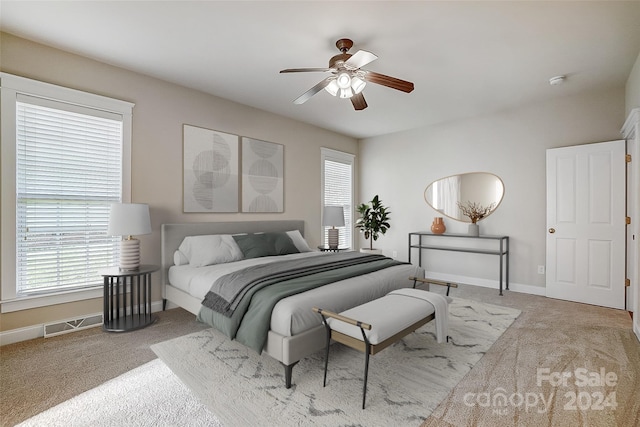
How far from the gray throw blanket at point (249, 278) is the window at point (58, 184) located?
61.6 inches

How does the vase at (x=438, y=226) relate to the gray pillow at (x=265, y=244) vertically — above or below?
above

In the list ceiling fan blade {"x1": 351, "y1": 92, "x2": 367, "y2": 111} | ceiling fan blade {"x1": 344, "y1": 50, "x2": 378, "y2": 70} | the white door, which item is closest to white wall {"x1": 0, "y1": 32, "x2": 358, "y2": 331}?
ceiling fan blade {"x1": 351, "y1": 92, "x2": 367, "y2": 111}

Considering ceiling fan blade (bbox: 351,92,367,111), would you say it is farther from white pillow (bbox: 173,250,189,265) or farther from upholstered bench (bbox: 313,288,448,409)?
white pillow (bbox: 173,250,189,265)

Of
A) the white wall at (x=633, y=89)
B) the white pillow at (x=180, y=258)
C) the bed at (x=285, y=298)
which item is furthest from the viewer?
the white pillow at (x=180, y=258)

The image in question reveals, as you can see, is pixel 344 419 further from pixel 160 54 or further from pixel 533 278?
pixel 533 278

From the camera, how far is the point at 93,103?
3.23 metres

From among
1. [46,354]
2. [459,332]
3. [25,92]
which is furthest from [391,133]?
[46,354]

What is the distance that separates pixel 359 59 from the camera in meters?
2.59

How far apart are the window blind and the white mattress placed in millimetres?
2564

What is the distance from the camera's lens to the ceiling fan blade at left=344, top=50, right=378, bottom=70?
8.17 ft

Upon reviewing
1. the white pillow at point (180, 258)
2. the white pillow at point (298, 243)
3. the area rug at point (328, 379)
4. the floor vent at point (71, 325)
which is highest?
the white pillow at point (298, 243)

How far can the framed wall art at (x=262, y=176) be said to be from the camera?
462 centimetres

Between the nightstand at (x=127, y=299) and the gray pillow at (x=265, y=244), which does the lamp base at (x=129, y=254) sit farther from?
the gray pillow at (x=265, y=244)

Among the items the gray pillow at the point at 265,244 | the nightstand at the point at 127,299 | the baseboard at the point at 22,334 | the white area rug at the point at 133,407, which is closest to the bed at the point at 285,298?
the gray pillow at the point at 265,244
